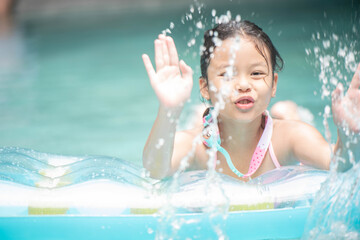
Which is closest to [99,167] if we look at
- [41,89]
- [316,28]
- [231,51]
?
[231,51]

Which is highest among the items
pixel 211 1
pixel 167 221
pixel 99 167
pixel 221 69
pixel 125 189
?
pixel 211 1

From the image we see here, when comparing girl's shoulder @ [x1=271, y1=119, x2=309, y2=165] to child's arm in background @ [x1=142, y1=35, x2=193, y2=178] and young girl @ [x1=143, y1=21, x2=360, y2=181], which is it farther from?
child's arm in background @ [x1=142, y1=35, x2=193, y2=178]

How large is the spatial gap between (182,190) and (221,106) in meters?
0.38

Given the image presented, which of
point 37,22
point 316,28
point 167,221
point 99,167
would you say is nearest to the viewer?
point 167,221

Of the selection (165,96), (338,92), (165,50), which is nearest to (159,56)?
(165,50)

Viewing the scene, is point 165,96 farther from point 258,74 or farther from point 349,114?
point 349,114

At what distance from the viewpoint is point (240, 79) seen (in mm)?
2020

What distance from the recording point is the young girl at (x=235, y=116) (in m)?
1.92

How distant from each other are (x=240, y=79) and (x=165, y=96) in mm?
331

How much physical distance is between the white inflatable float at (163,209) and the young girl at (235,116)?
127mm

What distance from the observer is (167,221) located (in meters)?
1.96

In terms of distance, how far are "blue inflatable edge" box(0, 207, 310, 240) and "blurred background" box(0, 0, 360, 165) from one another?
829mm

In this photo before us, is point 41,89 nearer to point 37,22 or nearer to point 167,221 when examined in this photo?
point 167,221

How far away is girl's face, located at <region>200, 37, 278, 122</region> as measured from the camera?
2.02 m
